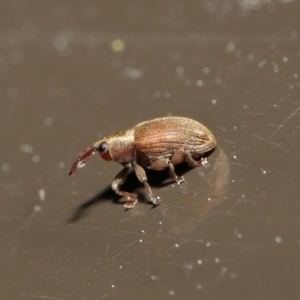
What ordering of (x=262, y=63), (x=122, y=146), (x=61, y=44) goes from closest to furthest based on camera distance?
(x=122, y=146)
(x=262, y=63)
(x=61, y=44)

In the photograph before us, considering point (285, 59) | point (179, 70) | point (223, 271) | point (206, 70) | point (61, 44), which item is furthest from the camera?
point (61, 44)

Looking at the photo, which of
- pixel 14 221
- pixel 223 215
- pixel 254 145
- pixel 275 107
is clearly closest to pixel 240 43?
pixel 275 107

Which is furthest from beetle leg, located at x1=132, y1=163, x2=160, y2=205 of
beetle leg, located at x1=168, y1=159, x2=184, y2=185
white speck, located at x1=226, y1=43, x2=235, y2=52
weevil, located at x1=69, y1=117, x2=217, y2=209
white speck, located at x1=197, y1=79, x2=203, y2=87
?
white speck, located at x1=226, y1=43, x2=235, y2=52

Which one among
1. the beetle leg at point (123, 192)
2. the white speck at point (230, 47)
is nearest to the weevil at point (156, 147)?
the beetle leg at point (123, 192)

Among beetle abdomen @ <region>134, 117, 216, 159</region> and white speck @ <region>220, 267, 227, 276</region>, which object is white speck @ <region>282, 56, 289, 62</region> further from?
white speck @ <region>220, 267, 227, 276</region>

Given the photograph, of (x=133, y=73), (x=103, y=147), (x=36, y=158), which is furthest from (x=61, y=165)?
(x=133, y=73)

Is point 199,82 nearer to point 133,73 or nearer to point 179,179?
point 133,73

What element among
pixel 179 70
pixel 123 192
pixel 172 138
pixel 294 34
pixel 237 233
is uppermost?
pixel 294 34
